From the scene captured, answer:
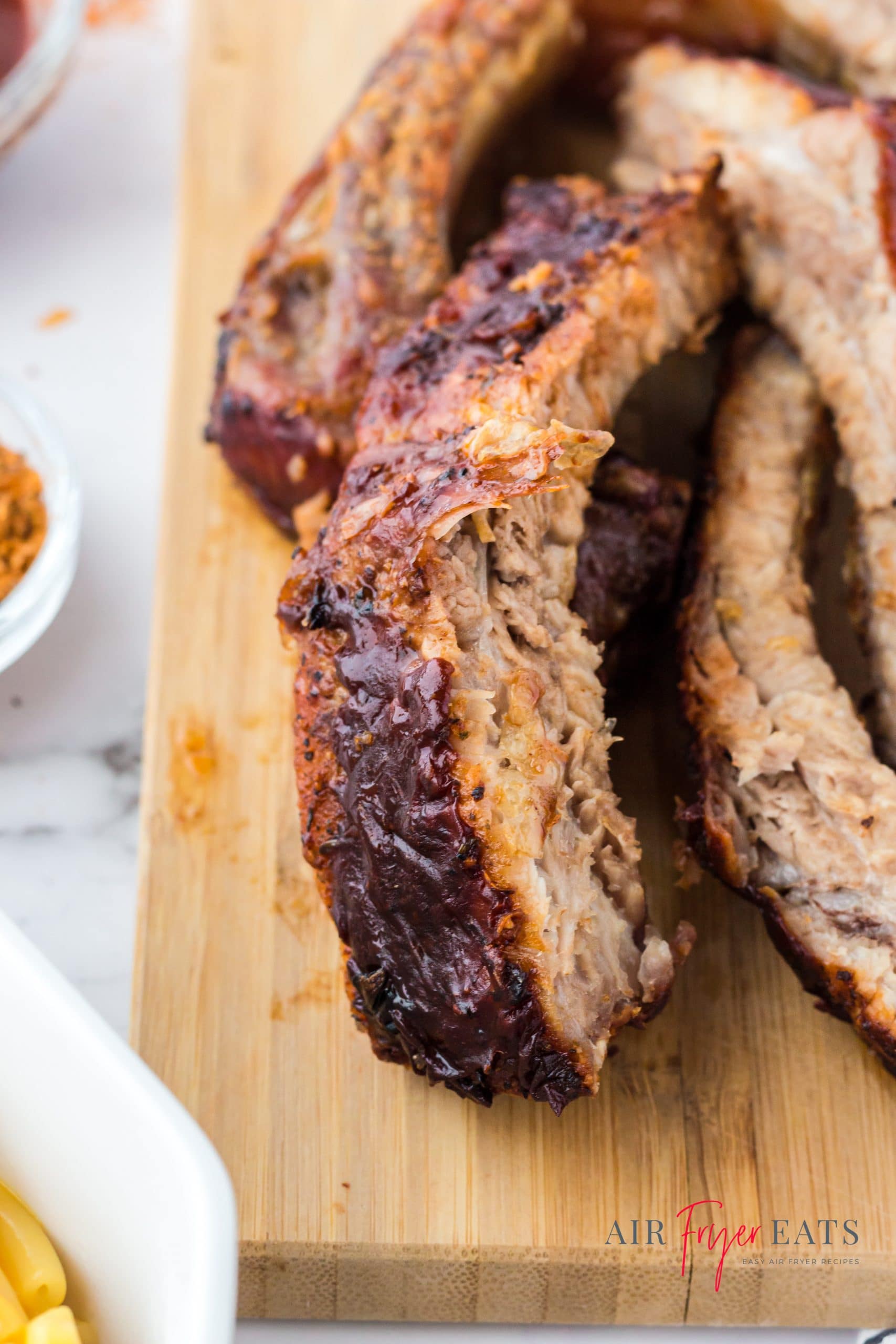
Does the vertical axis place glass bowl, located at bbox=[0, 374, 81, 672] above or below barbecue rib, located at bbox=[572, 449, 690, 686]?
above

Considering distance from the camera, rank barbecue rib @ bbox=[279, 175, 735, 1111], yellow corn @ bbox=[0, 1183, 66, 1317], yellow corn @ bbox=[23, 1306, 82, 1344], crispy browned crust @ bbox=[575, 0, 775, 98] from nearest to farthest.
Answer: yellow corn @ bbox=[23, 1306, 82, 1344]
yellow corn @ bbox=[0, 1183, 66, 1317]
barbecue rib @ bbox=[279, 175, 735, 1111]
crispy browned crust @ bbox=[575, 0, 775, 98]

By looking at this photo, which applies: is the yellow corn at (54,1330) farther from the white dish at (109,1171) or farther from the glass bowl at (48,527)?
the glass bowl at (48,527)

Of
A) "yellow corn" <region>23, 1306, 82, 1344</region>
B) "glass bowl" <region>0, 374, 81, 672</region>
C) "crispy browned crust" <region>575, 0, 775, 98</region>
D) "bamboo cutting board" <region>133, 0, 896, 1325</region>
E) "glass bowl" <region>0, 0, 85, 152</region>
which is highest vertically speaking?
"glass bowl" <region>0, 0, 85, 152</region>

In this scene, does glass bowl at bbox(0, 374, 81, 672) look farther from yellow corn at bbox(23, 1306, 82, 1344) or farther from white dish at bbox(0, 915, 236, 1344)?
yellow corn at bbox(23, 1306, 82, 1344)

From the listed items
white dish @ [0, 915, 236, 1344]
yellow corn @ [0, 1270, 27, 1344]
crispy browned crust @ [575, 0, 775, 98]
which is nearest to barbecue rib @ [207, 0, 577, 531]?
crispy browned crust @ [575, 0, 775, 98]

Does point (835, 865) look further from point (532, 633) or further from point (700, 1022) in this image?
point (532, 633)

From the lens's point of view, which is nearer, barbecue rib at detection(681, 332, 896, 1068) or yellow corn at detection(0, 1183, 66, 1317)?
Answer: yellow corn at detection(0, 1183, 66, 1317)

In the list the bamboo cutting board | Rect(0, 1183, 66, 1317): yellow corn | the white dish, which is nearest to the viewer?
the white dish

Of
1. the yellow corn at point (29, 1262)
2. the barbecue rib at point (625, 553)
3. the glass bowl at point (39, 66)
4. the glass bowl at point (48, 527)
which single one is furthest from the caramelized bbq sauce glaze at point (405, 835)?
the glass bowl at point (39, 66)
